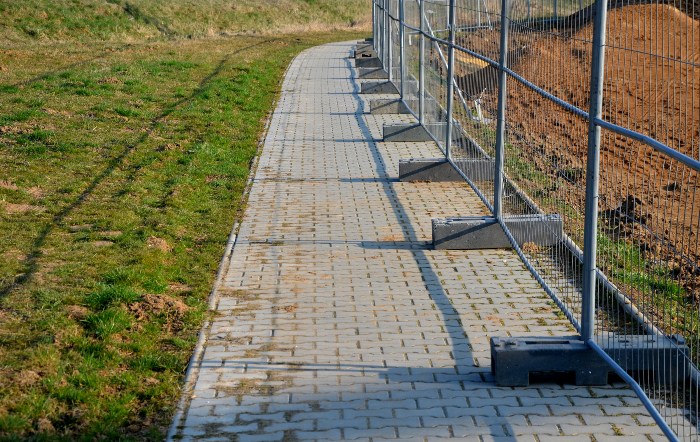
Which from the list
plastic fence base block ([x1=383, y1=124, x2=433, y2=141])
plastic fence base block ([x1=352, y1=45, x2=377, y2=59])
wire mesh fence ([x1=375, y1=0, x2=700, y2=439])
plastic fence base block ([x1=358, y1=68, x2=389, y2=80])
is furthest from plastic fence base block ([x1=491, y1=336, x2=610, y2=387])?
plastic fence base block ([x1=352, y1=45, x2=377, y2=59])

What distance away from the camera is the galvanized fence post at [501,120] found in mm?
7785

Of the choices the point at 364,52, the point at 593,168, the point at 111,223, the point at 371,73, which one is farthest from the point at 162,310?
the point at 364,52

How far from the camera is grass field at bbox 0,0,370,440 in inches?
211

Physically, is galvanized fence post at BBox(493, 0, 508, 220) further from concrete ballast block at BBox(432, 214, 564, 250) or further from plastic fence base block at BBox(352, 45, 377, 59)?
plastic fence base block at BBox(352, 45, 377, 59)

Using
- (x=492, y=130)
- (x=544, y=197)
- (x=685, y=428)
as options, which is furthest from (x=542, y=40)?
(x=685, y=428)

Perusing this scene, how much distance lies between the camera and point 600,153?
6.73 metres

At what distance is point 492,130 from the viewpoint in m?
9.02

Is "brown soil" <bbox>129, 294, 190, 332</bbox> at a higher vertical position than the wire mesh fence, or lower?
lower

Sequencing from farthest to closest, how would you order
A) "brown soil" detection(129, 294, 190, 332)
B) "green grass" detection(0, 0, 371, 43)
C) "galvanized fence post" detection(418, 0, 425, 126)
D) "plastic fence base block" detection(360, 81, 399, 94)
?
"green grass" detection(0, 0, 371, 43) → "plastic fence base block" detection(360, 81, 399, 94) → "galvanized fence post" detection(418, 0, 425, 126) → "brown soil" detection(129, 294, 190, 332)

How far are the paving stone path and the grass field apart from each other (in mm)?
339

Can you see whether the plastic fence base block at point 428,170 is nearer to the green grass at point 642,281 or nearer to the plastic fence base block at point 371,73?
the green grass at point 642,281

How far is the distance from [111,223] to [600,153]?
4.77 metres

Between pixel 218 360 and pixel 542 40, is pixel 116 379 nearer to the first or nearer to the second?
pixel 218 360

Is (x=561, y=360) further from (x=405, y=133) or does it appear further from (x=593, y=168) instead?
(x=405, y=133)
